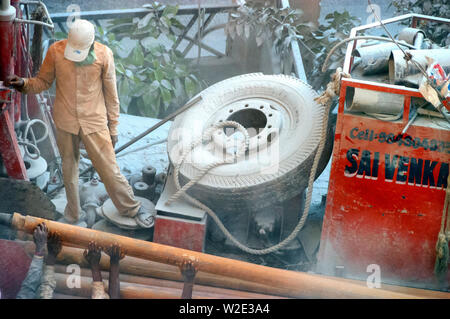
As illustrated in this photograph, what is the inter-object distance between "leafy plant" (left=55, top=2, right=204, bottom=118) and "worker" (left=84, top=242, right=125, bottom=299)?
3.02 meters

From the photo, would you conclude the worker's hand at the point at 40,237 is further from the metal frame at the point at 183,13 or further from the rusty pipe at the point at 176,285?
the metal frame at the point at 183,13

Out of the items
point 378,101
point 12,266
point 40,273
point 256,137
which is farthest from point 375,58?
point 12,266

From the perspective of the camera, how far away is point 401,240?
157 inches

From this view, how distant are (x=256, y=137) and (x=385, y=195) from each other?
104 cm

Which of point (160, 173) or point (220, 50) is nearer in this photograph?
point (160, 173)

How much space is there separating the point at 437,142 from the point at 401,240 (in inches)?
27.0

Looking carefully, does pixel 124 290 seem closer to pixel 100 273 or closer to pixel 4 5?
pixel 100 273

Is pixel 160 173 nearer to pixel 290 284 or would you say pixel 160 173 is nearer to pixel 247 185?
pixel 247 185

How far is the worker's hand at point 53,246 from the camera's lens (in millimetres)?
3453

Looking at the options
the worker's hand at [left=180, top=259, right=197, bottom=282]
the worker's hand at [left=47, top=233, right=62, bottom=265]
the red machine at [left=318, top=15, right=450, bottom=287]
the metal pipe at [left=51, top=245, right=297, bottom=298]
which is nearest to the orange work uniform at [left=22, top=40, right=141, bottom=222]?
the metal pipe at [left=51, top=245, right=297, bottom=298]

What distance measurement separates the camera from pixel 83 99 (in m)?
3.98

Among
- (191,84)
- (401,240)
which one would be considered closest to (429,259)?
(401,240)

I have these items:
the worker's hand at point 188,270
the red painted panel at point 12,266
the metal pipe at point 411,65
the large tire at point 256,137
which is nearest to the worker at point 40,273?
the red painted panel at point 12,266

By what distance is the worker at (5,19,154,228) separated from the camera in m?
3.83
